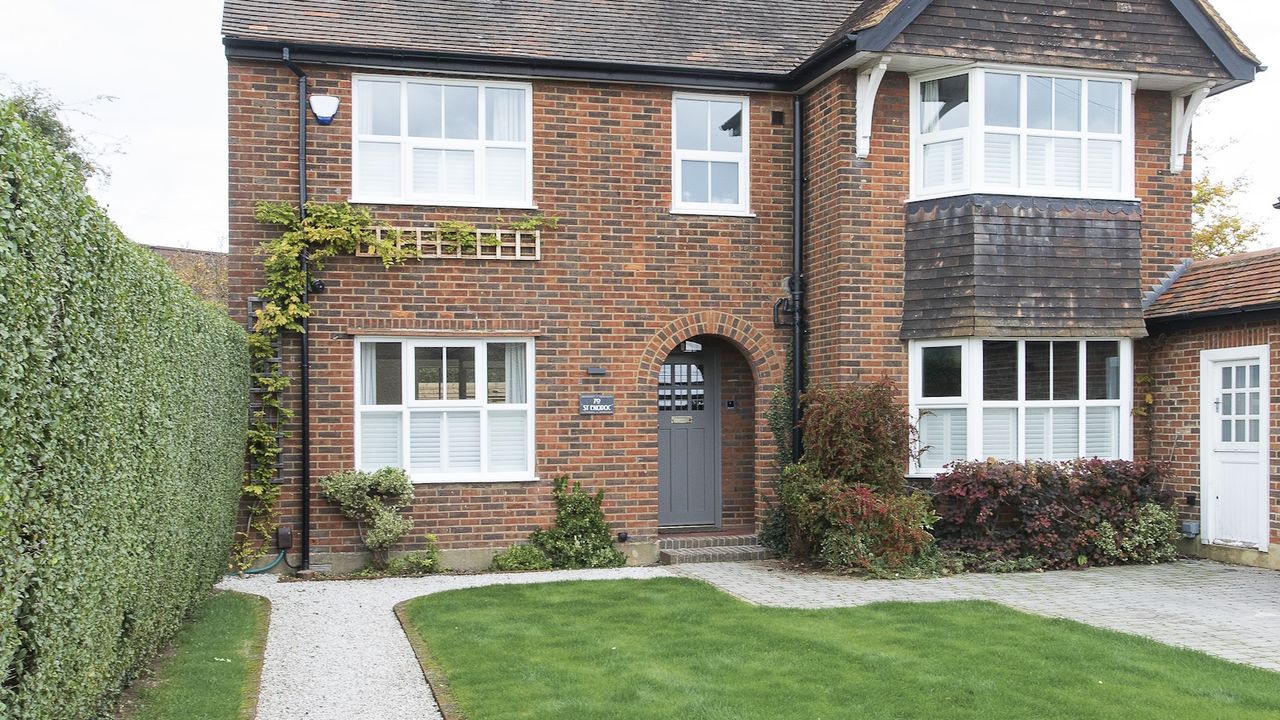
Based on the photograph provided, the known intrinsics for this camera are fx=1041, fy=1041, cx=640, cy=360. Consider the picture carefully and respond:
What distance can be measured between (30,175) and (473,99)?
851cm

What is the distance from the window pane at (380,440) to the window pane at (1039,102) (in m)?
7.90

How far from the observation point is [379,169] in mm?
11633

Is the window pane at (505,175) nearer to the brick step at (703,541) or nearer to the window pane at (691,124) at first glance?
the window pane at (691,124)

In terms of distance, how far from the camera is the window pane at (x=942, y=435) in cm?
1173

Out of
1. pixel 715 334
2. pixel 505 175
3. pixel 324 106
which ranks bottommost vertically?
pixel 715 334

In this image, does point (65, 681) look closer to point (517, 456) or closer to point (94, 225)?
point (94, 225)

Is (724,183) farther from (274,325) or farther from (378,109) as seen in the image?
(274,325)

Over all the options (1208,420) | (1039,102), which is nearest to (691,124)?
(1039,102)

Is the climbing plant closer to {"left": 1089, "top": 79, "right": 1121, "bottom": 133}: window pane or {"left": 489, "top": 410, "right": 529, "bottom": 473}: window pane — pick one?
{"left": 489, "top": 410, "right": 529, "bottom": 473}: window pane

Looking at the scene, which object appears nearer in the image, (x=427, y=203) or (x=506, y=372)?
(x=427, y=203)

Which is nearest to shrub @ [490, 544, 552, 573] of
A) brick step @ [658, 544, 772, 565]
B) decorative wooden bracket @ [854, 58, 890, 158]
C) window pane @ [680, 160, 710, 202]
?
brick step @ [658, 544, 772, 565]

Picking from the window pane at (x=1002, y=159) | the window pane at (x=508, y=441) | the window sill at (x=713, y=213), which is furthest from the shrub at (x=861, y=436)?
the window pane at (x=508, y=441)

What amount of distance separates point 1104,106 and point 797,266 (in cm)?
395

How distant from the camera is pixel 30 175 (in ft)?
12.1
